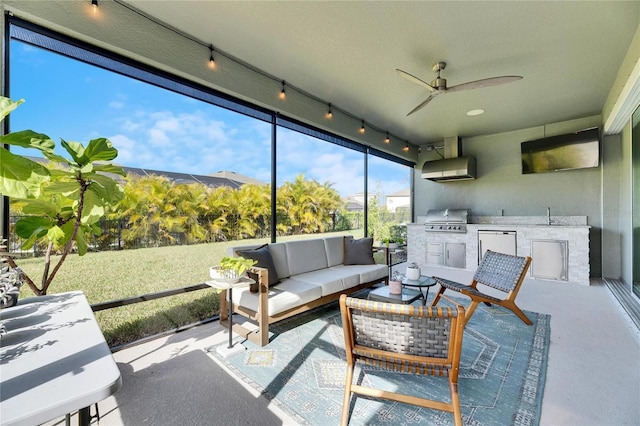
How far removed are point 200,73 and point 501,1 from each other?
287 centimetres

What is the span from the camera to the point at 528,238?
16.7ft

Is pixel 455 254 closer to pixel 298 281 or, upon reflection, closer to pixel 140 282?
pixel 298 281

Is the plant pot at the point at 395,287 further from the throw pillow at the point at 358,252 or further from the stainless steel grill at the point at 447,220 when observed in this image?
the stainless steel grill at the point at 447,220

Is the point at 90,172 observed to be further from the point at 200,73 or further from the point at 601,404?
the point at 601,404

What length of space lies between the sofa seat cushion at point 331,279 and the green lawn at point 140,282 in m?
1.13

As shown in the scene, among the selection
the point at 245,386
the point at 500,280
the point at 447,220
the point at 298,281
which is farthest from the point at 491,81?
the point at 447,220

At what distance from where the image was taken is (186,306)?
3.10m

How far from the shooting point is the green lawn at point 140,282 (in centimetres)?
246

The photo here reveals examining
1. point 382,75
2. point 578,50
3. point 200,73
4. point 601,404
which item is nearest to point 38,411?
point 601,404

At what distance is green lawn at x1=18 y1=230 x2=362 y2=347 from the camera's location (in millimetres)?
2455

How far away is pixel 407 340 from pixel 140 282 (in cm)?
260

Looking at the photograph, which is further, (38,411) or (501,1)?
(501,1)

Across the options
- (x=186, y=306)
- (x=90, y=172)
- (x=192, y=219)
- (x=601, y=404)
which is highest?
(x=90, y=172)

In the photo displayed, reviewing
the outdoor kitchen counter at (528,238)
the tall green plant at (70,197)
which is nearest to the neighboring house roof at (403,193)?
the outdoor kitchen counter at (528,238)
